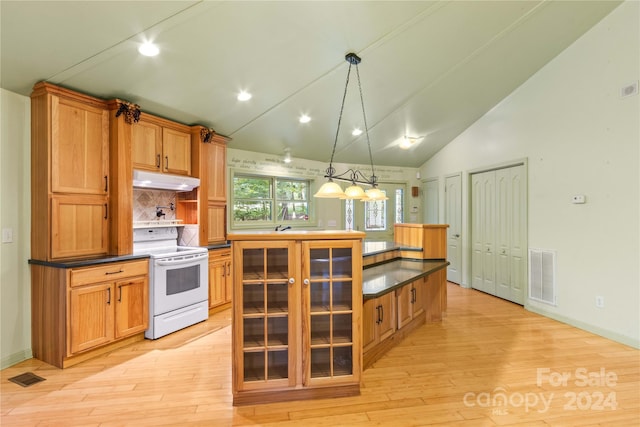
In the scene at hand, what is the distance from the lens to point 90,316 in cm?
288

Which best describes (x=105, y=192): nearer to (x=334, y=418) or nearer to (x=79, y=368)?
(x=79, y=368)

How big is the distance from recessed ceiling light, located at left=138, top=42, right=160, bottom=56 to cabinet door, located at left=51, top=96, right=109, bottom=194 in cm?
90

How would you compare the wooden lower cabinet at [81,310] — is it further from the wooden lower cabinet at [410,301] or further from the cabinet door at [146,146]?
the wooden lower cabinet at [410,301]

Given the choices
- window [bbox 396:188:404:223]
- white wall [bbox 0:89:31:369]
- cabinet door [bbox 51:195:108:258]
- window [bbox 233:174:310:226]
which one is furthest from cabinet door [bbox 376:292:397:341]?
window [bbox 396:188:404:223]

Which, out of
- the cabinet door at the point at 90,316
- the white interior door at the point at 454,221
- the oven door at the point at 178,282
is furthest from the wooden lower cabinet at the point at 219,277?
the white interior door at the point at 454,221

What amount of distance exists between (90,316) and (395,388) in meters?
2.72

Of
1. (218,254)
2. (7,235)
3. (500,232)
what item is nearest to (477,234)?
(500,232)

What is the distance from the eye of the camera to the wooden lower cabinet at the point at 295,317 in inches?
87.8

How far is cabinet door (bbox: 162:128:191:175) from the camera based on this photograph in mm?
3807

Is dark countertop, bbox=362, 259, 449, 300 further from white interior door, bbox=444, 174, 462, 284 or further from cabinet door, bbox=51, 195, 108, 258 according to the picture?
cabinet door, bbox=51, 195, 108, 258

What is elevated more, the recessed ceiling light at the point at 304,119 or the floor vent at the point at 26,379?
the recessed ceiling light at the point at 304,119

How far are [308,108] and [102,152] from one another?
7.96 ft

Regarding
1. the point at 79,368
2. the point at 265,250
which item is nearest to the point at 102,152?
the point at 79,368

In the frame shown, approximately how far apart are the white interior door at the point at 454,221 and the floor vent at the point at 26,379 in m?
5.86
